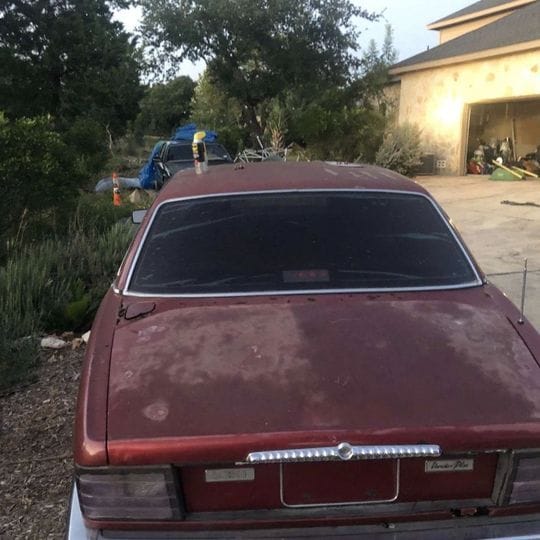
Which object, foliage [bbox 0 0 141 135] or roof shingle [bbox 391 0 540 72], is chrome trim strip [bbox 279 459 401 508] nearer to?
roof shingle [bbox 391 0 540 72]

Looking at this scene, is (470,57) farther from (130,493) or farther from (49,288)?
(130,493)

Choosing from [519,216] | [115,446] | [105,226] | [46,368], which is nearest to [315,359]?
[115,446]

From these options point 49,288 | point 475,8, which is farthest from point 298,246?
point 475,8

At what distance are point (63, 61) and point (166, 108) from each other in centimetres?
1874

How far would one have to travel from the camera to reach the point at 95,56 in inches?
793

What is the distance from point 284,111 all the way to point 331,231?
65.0 feet

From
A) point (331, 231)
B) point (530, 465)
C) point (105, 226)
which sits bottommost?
point (105, 226)

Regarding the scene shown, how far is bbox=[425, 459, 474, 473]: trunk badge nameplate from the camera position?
188 cm

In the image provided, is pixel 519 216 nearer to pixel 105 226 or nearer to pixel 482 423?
pixel 105 226

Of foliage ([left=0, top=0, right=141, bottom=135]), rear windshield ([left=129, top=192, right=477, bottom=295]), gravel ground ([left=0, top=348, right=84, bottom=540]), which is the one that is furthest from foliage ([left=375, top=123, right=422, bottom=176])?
rear windshield ([left=129, top=192, right=477, bottom=295])

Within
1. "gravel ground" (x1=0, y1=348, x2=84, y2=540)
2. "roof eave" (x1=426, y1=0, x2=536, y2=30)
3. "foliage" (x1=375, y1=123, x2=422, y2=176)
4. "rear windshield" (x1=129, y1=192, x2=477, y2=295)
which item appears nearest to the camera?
"rear windshield" (x1=129, y1=192, x2=477, y2=295)

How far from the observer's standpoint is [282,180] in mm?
3305

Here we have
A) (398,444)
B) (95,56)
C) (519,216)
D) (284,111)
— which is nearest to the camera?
(398,444)

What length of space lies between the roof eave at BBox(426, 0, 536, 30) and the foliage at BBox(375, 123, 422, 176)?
28.1ft
